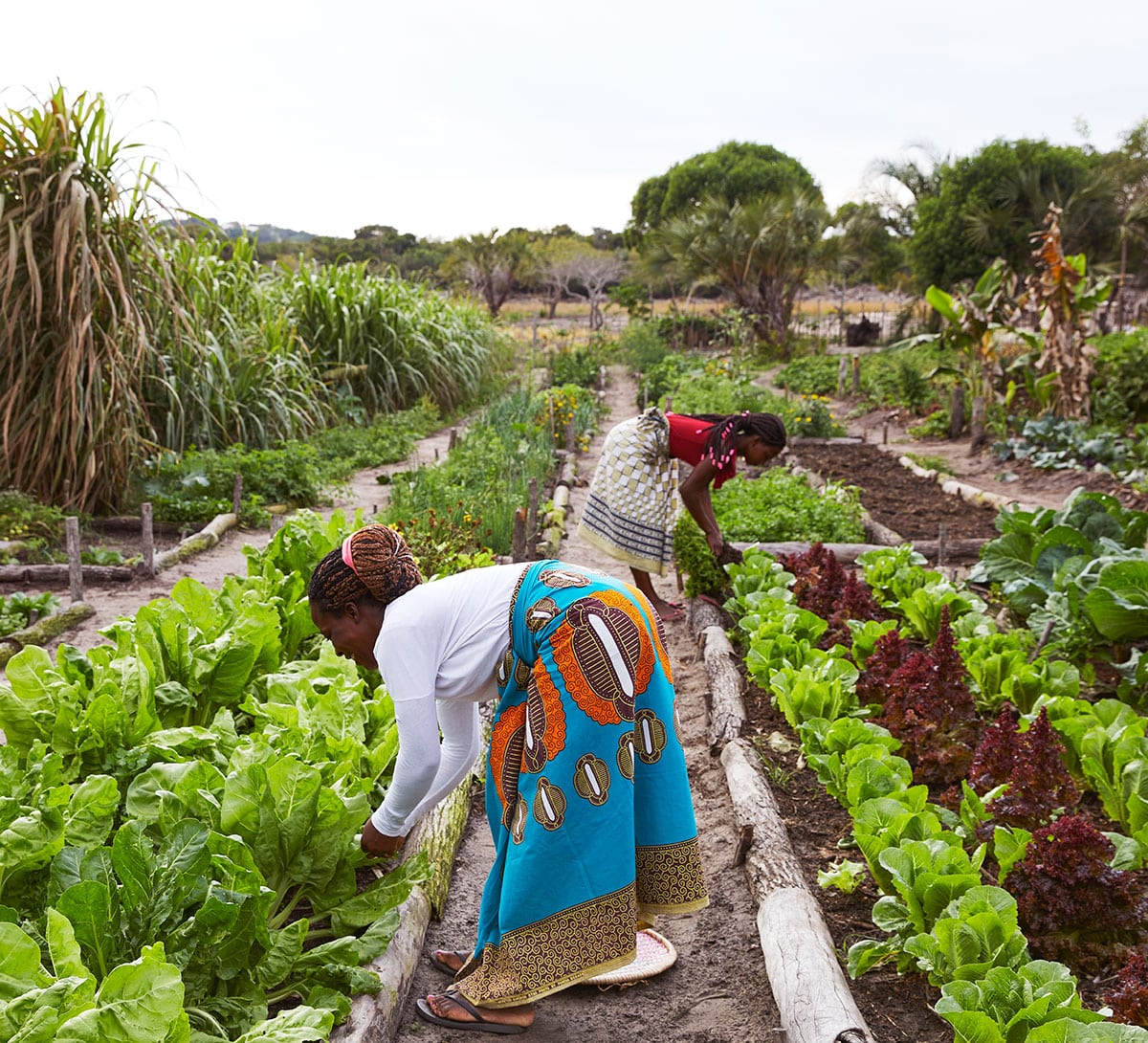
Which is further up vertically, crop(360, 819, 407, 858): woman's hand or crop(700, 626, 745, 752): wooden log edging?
crop(360, 819, 407, 858): woman's hand

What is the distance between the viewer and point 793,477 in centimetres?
848

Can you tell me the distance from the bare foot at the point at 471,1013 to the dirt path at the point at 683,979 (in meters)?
0.06

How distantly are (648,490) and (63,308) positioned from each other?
15.0 feet

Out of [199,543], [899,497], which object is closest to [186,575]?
[199,543]

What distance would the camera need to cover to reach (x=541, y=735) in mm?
2279

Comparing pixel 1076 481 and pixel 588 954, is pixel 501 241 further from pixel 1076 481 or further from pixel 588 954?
pixel 588 954

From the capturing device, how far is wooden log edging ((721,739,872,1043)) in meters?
2.34

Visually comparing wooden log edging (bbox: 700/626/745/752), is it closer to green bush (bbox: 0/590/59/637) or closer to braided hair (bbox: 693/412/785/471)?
braided hair (bbox: 693/412/785/471)

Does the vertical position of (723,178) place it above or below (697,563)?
above

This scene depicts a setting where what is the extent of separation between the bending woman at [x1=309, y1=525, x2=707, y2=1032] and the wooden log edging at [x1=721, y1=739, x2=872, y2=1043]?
357 mm

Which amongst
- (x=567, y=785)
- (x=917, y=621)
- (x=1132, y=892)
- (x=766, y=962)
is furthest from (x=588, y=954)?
(x=917, y=621)

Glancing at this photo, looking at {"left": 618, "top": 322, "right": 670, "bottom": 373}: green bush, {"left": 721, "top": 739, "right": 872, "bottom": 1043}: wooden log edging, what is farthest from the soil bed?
{"left": 618, "top": 322, "right": 670, "bottom": 373}: green bush

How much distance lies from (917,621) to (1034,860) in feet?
7.80

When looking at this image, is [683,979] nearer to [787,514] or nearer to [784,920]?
[784,920]
